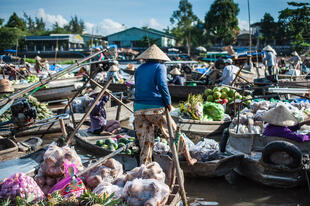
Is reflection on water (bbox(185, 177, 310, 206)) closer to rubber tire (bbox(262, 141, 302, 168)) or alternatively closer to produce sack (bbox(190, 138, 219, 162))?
produce sack (bbox(190, 138, 219, 162))

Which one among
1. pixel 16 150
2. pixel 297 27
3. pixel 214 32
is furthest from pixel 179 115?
pixel 214 32

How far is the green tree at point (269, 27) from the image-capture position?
1503 inches

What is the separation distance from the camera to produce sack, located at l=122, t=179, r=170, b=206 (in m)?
2.48

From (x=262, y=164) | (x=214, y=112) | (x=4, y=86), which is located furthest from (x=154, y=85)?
(x=4, y=86)

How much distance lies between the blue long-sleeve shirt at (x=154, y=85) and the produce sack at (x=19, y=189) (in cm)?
170

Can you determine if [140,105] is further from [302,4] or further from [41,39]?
[41,39]

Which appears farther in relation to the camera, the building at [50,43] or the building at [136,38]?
the building at [50,43]

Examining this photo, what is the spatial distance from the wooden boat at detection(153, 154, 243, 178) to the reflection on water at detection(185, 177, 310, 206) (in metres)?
0.19

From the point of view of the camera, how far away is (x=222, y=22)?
42.8 m

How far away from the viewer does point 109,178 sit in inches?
123

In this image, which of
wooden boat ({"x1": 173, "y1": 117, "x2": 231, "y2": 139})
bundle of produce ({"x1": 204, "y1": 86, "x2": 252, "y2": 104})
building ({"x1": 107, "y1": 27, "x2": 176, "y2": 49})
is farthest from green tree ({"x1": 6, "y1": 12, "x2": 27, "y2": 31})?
wooden boat ({"x1": 173, "y1": 117, "x2": 231, "y2": 139})

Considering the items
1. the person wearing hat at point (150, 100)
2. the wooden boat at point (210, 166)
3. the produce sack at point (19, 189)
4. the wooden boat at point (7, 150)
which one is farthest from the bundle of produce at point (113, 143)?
the produce sack at point (19, 189)

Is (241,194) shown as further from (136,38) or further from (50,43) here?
(50,43)

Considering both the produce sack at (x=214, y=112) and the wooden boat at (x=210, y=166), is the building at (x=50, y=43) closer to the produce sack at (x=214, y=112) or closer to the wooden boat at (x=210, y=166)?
the produce sack at (x=214, y=112)
